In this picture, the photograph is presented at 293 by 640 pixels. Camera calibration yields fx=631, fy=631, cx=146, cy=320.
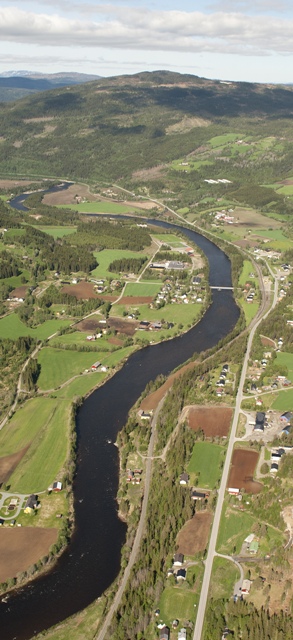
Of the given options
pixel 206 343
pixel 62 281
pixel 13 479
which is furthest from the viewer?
pixel 62 281

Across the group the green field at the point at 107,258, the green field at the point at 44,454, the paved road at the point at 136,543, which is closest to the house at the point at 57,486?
the green field at the point at 44,454

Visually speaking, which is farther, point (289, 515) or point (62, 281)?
point (62, 281)

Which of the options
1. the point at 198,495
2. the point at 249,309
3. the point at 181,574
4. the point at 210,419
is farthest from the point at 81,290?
the point at 181,574

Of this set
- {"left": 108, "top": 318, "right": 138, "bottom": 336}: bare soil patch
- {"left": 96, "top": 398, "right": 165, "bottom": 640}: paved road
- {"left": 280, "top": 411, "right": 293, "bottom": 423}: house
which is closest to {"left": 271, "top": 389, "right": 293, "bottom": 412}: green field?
{"left": 280, "top": 411, "right": 293, "bottom": 423}: house

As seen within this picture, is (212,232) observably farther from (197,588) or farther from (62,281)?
(197,588)

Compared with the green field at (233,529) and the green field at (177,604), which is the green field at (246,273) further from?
the green field at (177,604)

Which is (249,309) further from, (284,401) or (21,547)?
(21,547)

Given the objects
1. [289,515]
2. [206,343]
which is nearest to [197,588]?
[289,515]
